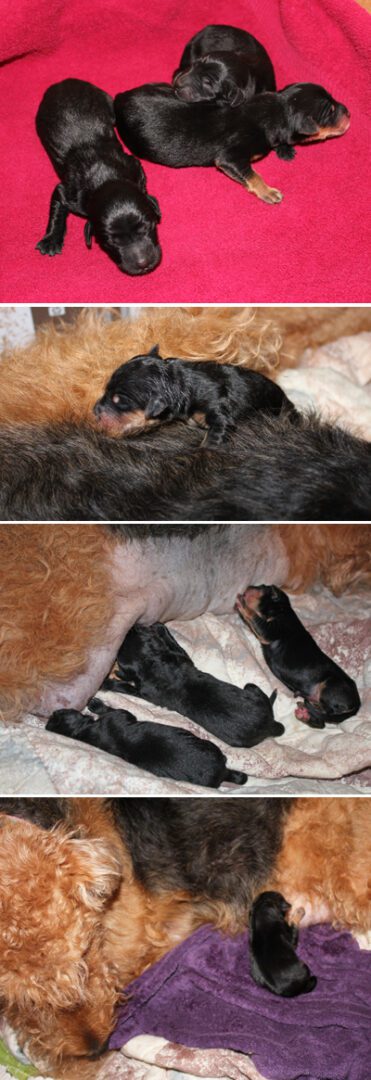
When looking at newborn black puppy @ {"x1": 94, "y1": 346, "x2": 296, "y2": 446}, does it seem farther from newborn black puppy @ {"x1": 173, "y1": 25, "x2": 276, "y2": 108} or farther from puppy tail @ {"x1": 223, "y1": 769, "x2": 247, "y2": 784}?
newborn black puppy @ {"x1": 173, "y1": 25, "x2": 276, "y2": 108}

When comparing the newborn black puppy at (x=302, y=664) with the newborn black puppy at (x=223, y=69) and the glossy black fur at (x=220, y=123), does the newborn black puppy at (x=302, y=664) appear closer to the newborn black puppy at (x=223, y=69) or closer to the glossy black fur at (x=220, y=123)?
the glossy black fur at (x=220, y=123)

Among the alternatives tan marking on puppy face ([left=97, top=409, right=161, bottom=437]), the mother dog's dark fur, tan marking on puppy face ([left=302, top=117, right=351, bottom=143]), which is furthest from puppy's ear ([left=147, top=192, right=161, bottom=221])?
the mother dog's dark fur

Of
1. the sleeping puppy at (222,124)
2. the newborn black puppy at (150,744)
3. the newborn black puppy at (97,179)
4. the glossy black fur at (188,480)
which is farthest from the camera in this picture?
the sleeping puppy at (222,124)

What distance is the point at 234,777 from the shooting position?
149 cm

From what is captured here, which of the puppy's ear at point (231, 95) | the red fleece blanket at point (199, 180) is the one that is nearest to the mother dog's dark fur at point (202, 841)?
the red fleece blanket at point (199, 180)

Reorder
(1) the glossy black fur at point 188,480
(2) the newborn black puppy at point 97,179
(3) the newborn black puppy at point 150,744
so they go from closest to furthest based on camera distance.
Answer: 1. (1) the glossy black fur at point 188,480
2. (3) the newborn black puppy at point 150,744
3. (2) the newborn black puppy at point 97,179

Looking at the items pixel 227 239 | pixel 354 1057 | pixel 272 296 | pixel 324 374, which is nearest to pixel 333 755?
pixel 354 1057

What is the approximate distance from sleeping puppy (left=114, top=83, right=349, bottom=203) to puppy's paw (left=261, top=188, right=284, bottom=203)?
0.10ft

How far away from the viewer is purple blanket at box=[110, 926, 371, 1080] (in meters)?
1.42

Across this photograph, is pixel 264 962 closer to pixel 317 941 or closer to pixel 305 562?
pixel 317 941

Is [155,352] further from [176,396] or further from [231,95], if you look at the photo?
[231,95]

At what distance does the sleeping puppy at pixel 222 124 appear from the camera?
5.72 feet

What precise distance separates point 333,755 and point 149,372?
0.62 meters

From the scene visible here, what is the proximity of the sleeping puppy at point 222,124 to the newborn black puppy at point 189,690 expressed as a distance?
87 cm
